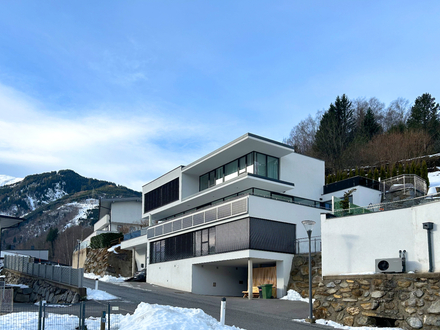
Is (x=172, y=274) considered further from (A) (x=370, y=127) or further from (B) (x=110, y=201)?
(A) (x=370, y=127)

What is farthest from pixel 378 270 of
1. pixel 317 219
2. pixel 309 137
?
pixel 309 137

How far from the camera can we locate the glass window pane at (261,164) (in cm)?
3190

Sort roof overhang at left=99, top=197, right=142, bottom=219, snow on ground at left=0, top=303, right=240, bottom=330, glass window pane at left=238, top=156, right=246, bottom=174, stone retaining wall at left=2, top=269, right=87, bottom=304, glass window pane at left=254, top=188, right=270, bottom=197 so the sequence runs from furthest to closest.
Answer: roof overhang at left=99, top=197, right=142, bottom=219 → glass window pane at left=238, top=156, right=246, bottom=174 → glass window pane at left=254, top=188, right=270, bottom=197 → stone retaining wall at left=2, top=269, right=87, bottom=304 → snow on ground at left=0, top=303, right=240, bottom=330

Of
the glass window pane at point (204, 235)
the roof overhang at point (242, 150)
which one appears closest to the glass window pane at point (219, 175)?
the roof overhang at point (242, 150)

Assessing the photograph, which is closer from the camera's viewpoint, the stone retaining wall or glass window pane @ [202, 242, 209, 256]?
the stone retaining wall

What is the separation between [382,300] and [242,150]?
1714 cm

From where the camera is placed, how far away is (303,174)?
34719 mm

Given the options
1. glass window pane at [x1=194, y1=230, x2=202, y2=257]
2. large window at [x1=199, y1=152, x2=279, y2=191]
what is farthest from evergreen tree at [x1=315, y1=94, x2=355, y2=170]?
glass window pane at [x1=194, y1=230, x2=202, y2=257]

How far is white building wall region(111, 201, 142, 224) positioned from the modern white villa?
17846 mm

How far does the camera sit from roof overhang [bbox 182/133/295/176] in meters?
30.7

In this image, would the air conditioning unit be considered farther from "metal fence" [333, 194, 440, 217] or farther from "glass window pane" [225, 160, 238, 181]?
"glass window pane" [225, 160, 238, 181]

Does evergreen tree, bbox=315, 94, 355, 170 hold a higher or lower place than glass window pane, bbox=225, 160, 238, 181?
higher

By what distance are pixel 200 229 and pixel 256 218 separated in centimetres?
Answer: 567

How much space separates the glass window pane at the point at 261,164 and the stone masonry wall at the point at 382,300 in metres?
13.7
